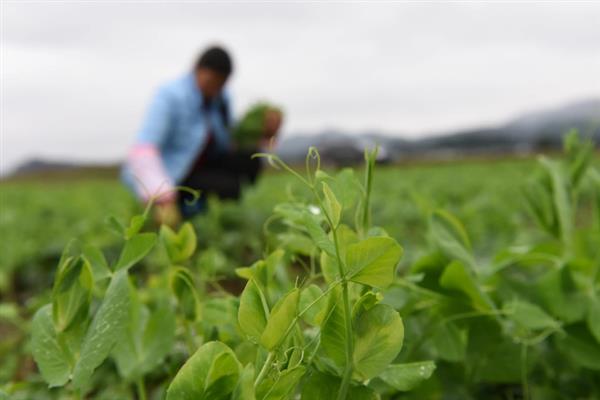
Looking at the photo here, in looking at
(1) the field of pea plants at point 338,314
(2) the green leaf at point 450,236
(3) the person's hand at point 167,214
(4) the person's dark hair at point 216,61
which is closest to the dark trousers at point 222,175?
(4) the person's dark hair at point 216,61

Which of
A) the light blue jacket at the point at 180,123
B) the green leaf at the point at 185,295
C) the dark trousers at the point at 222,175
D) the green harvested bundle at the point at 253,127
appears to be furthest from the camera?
the green harvested bundle at the point at 253,127

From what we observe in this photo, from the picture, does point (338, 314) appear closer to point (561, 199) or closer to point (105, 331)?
point (105, 331)

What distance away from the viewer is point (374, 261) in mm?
430

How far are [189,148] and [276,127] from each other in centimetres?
64

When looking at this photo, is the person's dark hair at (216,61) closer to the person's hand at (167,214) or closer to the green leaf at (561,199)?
the person's hand at (167,214)

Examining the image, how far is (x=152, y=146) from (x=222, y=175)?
2.62 feet

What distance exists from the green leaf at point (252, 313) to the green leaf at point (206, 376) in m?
0.02

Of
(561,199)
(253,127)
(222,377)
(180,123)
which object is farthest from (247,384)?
(253,127)

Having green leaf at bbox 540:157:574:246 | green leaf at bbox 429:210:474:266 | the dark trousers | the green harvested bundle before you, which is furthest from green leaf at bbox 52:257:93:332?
the green harvested bundle

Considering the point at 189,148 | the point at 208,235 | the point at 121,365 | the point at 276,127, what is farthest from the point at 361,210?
the point at 276,127

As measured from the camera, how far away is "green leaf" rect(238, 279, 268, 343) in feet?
1.40

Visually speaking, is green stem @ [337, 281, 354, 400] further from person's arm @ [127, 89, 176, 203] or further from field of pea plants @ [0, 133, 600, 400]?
person's arm @ [127, 89, 176, 203]

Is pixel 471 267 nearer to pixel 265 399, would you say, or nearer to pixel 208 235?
pixel 265 399

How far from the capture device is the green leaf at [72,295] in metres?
0.54
